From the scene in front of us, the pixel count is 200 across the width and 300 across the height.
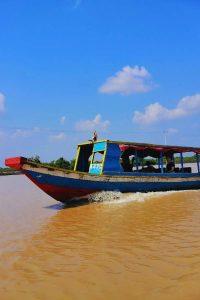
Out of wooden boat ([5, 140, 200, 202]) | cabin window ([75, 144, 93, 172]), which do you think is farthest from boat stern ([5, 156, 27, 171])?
cabin window ([75, 144, 93, 172])

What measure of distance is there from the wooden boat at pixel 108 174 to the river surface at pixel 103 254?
1419 mm

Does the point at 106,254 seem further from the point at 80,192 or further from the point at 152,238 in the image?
the point at 80,192

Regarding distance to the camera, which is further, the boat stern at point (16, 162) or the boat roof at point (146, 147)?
the boat roof at point (146, 147)

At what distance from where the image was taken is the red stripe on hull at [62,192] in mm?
12445

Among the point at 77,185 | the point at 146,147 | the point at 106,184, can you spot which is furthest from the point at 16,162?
the point at 146,147

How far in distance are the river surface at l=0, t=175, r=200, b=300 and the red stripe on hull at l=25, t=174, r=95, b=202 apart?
1.29 meters

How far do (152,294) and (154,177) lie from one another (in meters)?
11.1

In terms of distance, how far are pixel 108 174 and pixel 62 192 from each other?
195cm

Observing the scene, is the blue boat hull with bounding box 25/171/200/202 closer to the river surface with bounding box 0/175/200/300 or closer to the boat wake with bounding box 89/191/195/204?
the boat wake with bounding box 89/191/195/204

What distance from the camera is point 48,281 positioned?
503 cm

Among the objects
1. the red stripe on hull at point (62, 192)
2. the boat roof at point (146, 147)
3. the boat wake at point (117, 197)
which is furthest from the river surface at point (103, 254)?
the boat roof at point (146, 147)

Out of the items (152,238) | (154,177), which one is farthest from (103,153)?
(152,238)

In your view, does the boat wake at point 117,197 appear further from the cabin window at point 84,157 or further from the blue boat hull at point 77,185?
the cabin window at point 84,157

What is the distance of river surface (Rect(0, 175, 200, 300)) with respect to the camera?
4598mm
